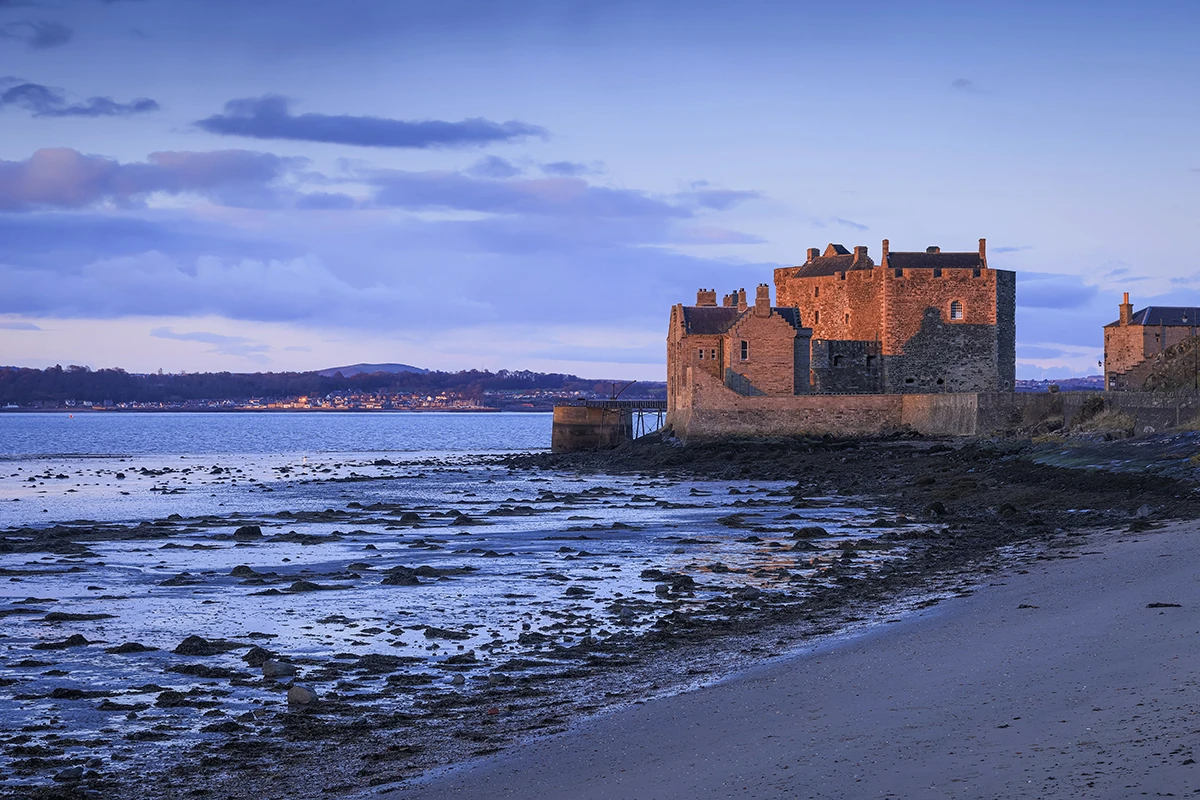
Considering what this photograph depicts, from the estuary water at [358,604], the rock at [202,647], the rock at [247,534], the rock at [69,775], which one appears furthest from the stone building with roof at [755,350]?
the rock at [69,775]

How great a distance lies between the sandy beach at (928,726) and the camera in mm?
6773

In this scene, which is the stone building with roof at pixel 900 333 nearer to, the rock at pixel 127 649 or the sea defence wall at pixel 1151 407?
the sea defence wall at pixel 1151 407

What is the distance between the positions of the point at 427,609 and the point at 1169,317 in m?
66.3

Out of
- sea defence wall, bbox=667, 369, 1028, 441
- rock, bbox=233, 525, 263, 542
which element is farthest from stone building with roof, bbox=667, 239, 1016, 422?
rock, bbox=233, 525, 263, 542

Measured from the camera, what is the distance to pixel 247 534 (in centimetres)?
2656

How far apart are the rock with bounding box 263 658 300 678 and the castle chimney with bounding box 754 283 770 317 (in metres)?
44.8

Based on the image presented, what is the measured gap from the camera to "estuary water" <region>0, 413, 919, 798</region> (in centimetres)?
1003

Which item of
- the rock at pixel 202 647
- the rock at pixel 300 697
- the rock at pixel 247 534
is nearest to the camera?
the rock at pixel 300 697

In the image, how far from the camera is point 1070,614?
11930 millimetres

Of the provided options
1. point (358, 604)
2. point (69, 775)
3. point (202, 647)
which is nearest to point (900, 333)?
point (358, 604)

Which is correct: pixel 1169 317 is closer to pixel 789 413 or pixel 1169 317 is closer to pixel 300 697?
pixel 789 413

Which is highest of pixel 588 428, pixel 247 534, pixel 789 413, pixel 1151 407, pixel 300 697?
pixel 1151 407

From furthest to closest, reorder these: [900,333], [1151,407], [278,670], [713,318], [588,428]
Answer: [588,428] < [900,333] < [713,318] < [1151,407] < [278,670]

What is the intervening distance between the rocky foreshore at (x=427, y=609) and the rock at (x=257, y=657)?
4 cm
